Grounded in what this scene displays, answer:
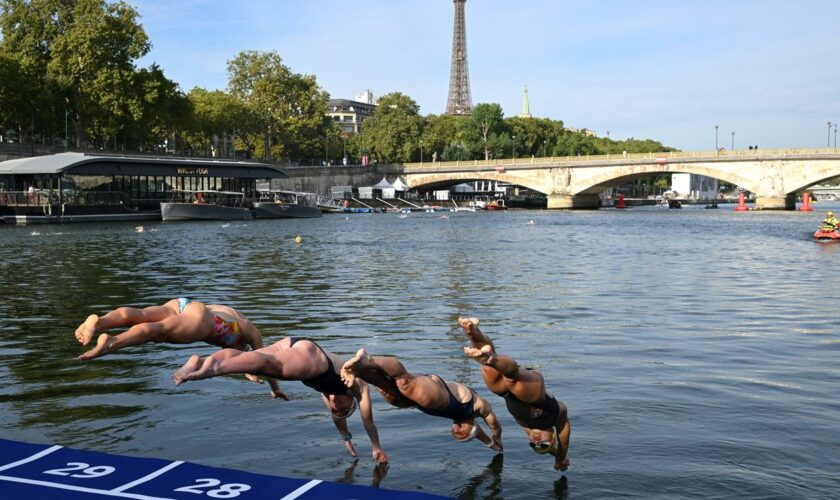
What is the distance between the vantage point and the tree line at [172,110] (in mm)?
80312

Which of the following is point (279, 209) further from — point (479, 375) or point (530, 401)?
point (530, 401)

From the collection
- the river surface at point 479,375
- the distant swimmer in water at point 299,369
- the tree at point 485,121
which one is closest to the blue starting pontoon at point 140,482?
the distant swimmer in water at point 299,369

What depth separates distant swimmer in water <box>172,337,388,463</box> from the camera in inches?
220

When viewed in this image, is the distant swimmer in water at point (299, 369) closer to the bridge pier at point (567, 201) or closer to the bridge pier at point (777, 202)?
the bridge pier at point (777, 202)

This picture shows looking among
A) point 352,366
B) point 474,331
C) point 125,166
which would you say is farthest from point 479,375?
point 125,166

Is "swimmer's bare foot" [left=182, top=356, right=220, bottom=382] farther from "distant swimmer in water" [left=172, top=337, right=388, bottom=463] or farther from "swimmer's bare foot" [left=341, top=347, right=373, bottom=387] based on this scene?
"swimmer's bare foot" [left=341, top=347, right=373, bottom=387]

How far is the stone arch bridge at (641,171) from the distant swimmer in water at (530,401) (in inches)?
3740

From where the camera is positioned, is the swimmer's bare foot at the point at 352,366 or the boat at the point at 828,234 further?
the boat at the point at 828,234

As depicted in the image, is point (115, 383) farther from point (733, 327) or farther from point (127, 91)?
point (127, 91)

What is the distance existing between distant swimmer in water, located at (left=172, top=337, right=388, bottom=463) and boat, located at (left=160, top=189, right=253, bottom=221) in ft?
221

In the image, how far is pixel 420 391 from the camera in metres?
6.88

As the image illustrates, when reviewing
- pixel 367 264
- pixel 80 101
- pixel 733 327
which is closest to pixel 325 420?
pixel 733 327

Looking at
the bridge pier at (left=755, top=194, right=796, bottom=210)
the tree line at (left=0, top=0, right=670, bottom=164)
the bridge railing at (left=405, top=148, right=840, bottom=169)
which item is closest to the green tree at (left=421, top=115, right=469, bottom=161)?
the tree line at (left=0, top=0, right=670, bottom=164)

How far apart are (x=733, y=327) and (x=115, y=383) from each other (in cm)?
1169
